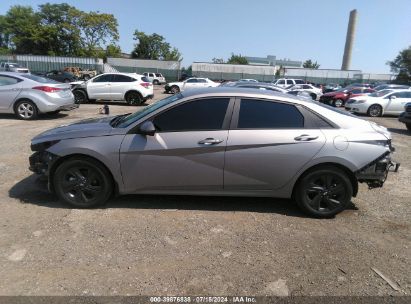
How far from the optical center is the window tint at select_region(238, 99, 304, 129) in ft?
14.2

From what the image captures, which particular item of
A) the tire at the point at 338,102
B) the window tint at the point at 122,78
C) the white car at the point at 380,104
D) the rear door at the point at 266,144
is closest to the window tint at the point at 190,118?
the rear door at the point at 266,144

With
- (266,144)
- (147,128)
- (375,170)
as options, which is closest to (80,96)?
(147,128)

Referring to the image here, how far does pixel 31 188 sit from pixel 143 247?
8.12 feet

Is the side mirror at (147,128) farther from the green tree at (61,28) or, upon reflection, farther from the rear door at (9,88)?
the green tree at (61,28)

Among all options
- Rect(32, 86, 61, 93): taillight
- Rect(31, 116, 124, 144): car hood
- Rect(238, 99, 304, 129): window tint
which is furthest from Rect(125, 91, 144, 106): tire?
Rect(238, 99, 304, 129): window tint

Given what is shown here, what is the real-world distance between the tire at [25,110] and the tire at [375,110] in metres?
15.7

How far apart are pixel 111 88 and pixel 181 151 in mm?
13791

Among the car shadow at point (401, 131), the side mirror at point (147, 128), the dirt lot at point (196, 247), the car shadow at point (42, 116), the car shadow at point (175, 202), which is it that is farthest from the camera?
the car shadow at point (401, 131)

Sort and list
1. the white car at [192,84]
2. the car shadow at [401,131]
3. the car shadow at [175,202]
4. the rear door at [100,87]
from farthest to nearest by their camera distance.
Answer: the white car at [192,84], the rear door at [100,87], the car shadow at [401,131], the car shadow at [175,202]

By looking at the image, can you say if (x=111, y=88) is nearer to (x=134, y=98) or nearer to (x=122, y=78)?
(x=122, y=78)

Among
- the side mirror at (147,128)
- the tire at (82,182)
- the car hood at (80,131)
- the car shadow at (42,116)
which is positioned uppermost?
the side mirror at (147,128)

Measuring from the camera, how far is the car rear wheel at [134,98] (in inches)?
672

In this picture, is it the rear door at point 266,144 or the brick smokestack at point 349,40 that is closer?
the rear door at point 266,144

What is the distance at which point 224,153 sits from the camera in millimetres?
4227
